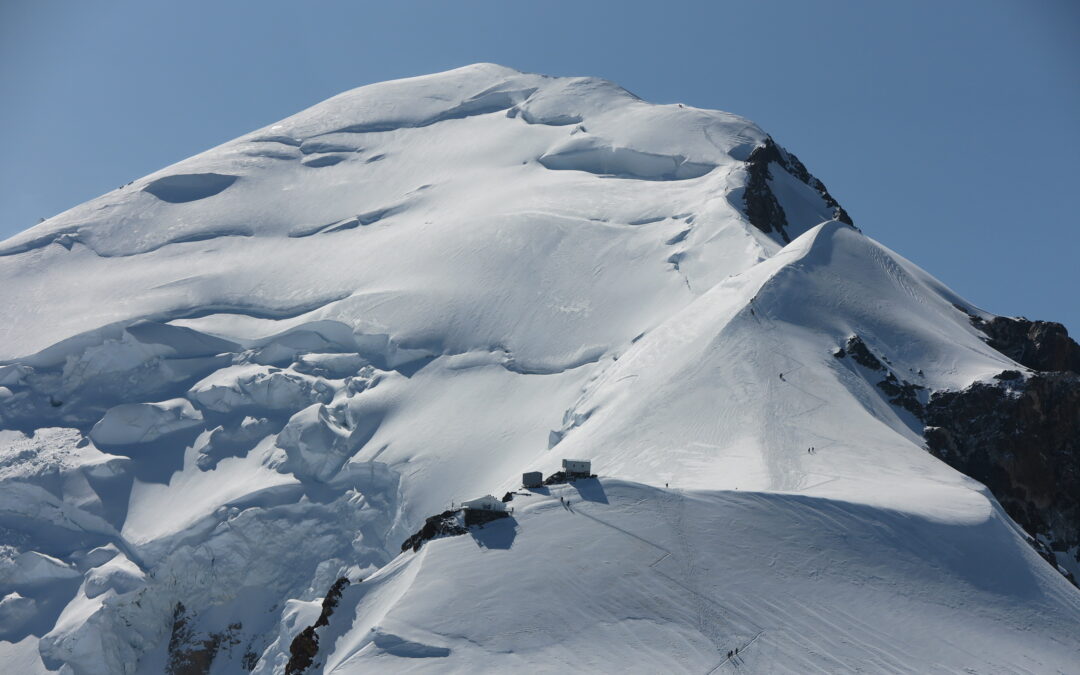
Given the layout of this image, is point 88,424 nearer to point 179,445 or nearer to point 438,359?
point 179,445

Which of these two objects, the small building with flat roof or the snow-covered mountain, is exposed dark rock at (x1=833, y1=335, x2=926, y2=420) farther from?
the small building with flat roof

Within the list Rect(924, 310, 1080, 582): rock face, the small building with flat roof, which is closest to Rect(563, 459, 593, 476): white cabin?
the small building with flat roof

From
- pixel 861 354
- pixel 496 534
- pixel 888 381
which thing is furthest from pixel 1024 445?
pixel 496 534

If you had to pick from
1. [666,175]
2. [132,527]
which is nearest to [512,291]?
[666,175]

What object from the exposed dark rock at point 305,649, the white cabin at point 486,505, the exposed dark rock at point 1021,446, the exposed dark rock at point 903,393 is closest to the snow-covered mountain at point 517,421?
the exposed dark rock at point 305,649

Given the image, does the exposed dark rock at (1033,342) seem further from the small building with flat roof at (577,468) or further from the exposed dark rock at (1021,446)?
the small building with flat roof at (577,468)
